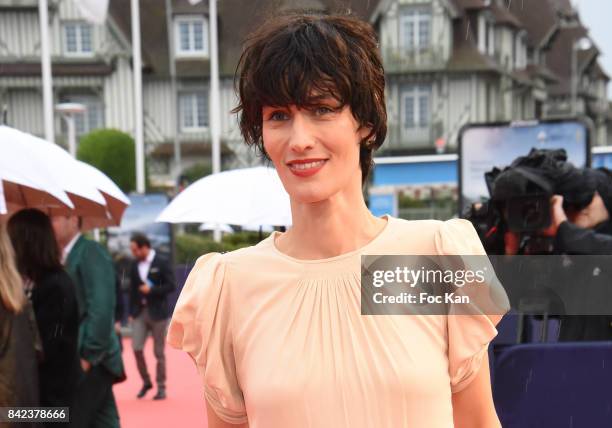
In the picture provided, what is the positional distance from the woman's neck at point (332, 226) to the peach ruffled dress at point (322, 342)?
17mm

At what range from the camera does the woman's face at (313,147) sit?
4.39 feet

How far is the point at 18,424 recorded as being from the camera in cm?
327

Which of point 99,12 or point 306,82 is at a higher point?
point 99,12

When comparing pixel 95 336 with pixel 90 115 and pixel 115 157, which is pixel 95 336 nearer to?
pixel 115 157

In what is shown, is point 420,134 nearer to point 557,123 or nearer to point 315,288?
point 557,123

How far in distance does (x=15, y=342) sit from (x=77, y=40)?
23380mm

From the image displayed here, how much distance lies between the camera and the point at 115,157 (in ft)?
70.4

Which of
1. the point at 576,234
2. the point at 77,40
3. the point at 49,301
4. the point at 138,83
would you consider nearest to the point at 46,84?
the point at 138,83

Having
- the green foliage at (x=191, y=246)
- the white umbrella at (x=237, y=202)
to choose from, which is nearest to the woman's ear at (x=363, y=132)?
the white umbrella at (x=237, y=202)

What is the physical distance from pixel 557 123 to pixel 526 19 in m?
3.74

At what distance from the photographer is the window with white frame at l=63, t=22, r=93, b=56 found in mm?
25422

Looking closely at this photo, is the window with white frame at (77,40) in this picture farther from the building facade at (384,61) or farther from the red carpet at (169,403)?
the red carpet at (169,403)

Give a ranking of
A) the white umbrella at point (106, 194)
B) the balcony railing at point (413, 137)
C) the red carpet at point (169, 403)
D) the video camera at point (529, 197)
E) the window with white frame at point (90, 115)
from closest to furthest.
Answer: the video camera at point (529, 197), the white umbrella at point (106, 194), the red carpet at point (169, 403), the balcony railing at point (413, 137), the window with white frame at point (90, 115)

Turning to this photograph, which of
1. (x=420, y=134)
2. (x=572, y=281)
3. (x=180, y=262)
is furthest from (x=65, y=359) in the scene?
(x=180, y=262)
